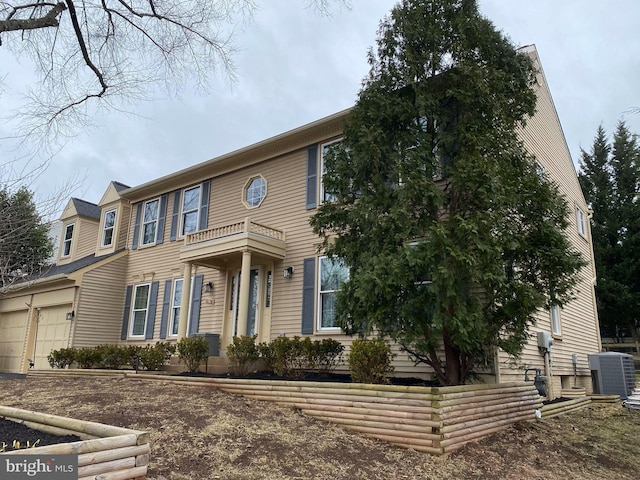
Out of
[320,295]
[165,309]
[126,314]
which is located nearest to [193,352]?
[320,295]

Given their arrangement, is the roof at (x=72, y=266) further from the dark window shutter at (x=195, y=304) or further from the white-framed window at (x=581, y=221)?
the white-framed window at (x=581, y=221)

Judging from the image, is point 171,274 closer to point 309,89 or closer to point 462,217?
point 309,89

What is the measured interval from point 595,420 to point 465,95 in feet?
20.7

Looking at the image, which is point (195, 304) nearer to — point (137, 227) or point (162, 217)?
point (162, 217)

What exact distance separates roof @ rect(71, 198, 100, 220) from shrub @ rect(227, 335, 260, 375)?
1183 cm

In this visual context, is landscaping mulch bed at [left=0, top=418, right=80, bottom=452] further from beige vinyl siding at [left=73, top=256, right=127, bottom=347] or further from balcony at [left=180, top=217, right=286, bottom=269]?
beige vinyl siding at [left=73, top=256, right=127, bottom=347]

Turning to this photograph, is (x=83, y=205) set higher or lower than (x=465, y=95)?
higher

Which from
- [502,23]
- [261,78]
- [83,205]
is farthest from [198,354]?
[83,205]

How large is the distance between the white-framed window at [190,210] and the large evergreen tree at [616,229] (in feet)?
62.3

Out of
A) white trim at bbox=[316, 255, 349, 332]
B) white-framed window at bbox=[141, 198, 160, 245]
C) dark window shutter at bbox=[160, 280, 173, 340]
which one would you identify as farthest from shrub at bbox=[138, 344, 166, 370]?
white-framed window at bbox=[141, 198, 160, 245]

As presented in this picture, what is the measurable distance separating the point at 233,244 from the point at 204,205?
11.5 ft

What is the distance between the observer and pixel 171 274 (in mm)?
14078

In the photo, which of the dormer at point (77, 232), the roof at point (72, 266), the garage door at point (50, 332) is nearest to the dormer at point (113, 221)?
the roof at point (72, 266)

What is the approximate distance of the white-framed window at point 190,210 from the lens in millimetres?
14198
